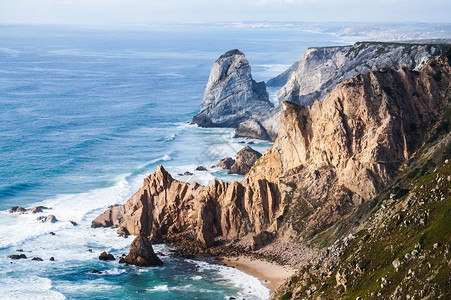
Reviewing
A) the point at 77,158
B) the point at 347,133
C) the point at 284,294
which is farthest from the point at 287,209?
the point at 77,158

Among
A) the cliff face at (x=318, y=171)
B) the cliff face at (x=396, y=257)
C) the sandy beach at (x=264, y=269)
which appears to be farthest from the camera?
the cliff face at (x=318, y=171)

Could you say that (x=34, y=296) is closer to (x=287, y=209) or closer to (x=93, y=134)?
(x=287, y=209)

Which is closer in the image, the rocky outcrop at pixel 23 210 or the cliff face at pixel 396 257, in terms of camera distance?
the cliff face at pixel 396 257

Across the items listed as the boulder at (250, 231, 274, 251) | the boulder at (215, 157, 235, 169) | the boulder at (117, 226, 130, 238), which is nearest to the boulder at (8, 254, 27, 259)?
the boulder at (117, 226, 130, 238)

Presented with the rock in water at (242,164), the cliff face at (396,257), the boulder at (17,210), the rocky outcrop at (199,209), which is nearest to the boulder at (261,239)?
the rocky outcrop at (199,209)

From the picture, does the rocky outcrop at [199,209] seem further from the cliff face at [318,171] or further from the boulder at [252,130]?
the boulder at [252,130]
